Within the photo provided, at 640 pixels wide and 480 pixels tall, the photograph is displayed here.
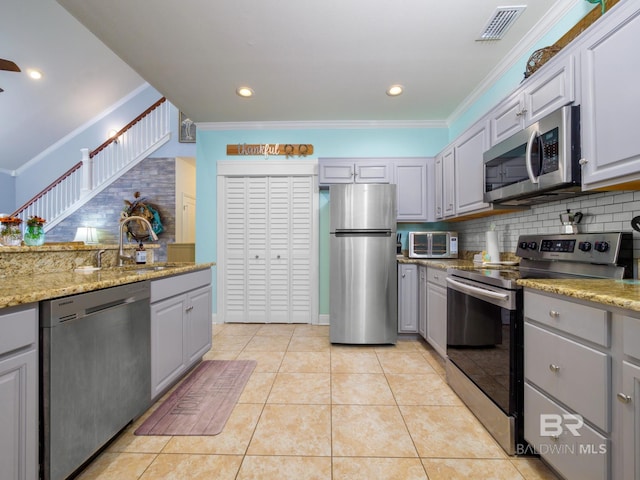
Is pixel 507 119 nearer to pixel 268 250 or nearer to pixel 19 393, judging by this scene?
pixel 268 250

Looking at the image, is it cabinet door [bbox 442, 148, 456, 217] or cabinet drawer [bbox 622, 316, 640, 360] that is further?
cabinet door [bbox 442, 148, 456, 217]

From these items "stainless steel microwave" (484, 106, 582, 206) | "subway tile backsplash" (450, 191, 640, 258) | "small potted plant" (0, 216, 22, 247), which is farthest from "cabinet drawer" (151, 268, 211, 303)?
"subway tile backsplash" (450, 191, 640, 258)

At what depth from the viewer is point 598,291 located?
1061 millimetres

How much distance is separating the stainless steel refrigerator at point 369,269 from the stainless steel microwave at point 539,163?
3.24 ft

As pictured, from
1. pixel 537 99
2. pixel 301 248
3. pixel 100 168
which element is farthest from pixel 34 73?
pixel 537 99

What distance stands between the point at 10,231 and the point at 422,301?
333 cm

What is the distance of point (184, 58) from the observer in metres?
2.49

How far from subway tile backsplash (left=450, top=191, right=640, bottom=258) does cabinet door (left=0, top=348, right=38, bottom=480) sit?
275cm

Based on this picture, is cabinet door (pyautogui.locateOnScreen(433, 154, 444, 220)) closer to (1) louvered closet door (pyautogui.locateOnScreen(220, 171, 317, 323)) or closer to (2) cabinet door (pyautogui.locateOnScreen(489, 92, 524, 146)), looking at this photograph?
(2) cabinet door (pyautogui.locateOnScreen(489, 92, 524, 146))

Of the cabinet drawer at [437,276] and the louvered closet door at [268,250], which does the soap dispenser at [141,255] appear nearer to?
the louvered closet door at [268,250]

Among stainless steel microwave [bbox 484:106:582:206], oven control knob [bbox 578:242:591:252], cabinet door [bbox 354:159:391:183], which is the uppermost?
cabinet door [bbox 354:159:391:183]

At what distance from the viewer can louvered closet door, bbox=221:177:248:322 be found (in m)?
3.81

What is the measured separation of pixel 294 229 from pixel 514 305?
2.78 metres

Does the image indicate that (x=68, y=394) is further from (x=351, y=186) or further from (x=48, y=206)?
(x=48, y=206)
